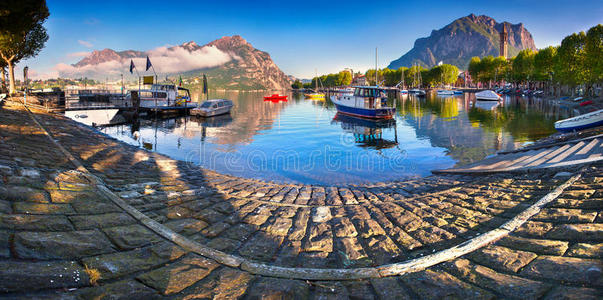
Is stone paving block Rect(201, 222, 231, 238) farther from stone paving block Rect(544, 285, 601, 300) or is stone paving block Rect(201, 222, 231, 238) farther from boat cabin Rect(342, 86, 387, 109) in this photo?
boat cabin Rect(342, 86, 387, 109)

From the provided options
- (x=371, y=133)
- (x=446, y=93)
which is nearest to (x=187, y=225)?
(x=371, y=133)

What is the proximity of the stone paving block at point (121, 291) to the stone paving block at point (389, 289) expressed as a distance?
8.46 ft

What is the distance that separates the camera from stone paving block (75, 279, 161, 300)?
10.0 ft

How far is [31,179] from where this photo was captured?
6000mm

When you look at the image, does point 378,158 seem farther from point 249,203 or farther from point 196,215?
point 196,215

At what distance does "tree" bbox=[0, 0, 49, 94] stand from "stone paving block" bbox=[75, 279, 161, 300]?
23.2m

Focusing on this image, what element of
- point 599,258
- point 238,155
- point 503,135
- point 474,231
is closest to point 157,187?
point 474,231

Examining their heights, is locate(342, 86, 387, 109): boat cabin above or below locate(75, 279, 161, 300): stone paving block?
above

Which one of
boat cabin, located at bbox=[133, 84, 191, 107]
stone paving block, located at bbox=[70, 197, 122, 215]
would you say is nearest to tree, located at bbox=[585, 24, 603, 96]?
stone paving block, located at bbox=[70, 197, 122, 215]

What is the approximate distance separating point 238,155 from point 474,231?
17.2 meters

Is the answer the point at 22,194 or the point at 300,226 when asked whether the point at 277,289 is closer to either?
the point at 300,226

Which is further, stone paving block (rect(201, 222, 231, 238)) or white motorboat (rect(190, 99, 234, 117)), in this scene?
white motorboat (rect(190, 99, 234, 117))

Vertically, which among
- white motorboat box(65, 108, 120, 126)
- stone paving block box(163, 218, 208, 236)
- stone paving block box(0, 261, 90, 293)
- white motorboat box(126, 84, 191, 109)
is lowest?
stone paving block box(163, 218, 208, 236)

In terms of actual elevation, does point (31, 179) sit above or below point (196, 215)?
above
